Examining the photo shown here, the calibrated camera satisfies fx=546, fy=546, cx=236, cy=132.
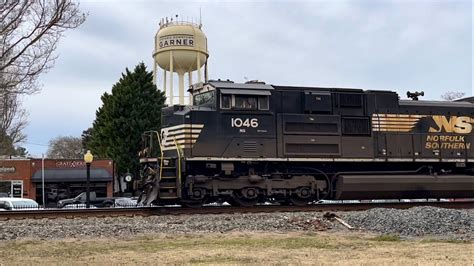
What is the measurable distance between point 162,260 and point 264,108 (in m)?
8.93

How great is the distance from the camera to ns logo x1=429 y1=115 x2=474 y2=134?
61.5 feet

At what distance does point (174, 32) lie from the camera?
174ft

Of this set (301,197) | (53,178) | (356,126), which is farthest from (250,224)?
(53,178)

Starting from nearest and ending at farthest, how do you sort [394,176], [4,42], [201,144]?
1. [4,42]
2. [201,144]
3. [394,176]

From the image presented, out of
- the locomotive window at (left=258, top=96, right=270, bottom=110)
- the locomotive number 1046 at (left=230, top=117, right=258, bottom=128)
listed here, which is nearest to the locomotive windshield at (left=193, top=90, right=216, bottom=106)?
the locomotive number 1046 at (left=230, top=117, right=258, bottom=128)

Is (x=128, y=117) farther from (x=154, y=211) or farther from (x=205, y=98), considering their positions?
(x=154, y=211)

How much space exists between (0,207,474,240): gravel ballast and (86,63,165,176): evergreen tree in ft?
104

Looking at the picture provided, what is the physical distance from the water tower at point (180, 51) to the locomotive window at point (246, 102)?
35019 millimetres

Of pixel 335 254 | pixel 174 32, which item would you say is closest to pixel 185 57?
pixel 174 32

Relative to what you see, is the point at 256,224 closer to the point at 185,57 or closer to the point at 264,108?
the point at 264,108

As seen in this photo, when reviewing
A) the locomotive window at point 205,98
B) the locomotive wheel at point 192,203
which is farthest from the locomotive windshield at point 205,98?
the locomotive wheel at point 192,203

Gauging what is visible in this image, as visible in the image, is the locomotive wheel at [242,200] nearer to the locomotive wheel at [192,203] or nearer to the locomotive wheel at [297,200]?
the locomotive wheel at [192,203]

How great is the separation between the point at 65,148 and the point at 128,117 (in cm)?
4332

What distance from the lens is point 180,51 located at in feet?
173
